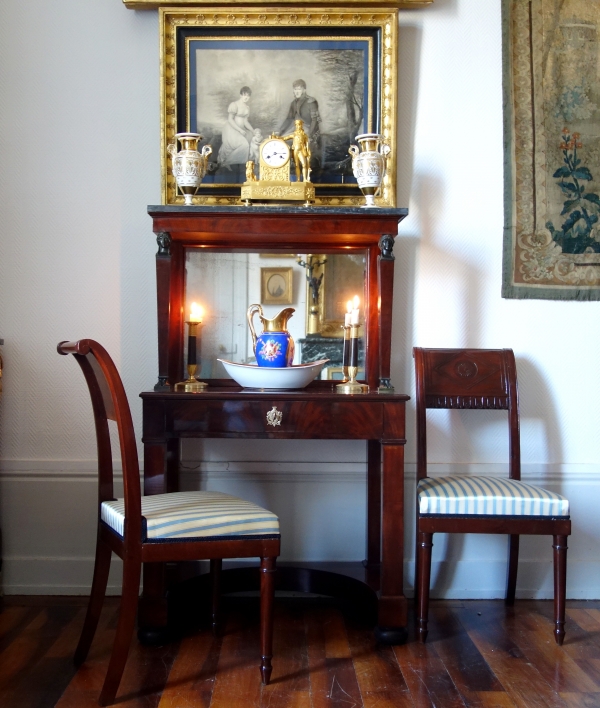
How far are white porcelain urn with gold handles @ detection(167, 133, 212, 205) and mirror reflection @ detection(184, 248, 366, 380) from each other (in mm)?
252

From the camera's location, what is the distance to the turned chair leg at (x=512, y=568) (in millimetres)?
2812

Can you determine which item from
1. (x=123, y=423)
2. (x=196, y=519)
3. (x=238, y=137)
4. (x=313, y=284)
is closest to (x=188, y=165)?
(x=238, y=137)

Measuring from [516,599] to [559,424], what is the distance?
Answer: 73 cm

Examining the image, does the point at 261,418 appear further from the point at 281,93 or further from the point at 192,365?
the point at 281,93

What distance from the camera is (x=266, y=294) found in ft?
9.27

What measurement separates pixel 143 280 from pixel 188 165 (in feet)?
1.72

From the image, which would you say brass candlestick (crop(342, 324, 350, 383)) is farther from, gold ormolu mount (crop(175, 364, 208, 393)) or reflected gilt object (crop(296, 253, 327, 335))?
gold ormolu mount (crop(175, 364, 208, 393))

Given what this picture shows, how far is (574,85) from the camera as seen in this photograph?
2920 millimetres

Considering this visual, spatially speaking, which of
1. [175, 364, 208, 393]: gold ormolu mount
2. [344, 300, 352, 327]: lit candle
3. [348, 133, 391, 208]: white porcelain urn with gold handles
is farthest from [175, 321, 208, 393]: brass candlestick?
[348, 133, 391, 208]: white porcelain urn with gold handles

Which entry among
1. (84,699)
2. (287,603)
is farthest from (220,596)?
(84,699)

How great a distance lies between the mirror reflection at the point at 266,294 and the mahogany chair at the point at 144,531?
0.70 metres

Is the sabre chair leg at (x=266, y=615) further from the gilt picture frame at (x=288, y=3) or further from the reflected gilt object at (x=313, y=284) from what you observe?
the gilt picture frame at (x=288, y=3)

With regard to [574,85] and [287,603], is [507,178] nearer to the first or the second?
[574,85]

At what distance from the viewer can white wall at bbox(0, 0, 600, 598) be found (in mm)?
2900
